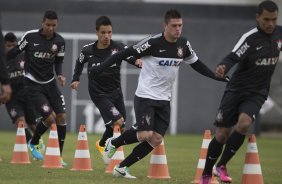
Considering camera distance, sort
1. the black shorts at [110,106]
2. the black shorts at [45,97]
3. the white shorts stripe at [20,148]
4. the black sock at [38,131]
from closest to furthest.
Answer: the black shorts at [110,106] < the white shorts stripe at [20,148] < the black shorts at [45,97] < the black sock at [38,131]

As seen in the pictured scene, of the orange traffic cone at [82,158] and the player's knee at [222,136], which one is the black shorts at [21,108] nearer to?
the orange traffic cone at [82,158]

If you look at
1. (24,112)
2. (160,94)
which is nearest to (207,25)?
(24,112)

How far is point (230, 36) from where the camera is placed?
92.2 ft

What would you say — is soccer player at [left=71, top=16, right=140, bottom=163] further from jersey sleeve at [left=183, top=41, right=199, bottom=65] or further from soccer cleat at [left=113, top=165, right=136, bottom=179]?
jersey sleeve at [left=183, top=41, right=199, bottom=65]

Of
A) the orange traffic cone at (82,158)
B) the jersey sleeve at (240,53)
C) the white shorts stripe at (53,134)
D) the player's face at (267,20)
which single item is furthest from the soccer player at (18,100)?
the player's face at (267,20)

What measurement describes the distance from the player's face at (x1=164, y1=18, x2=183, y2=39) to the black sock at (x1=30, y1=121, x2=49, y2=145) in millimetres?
4142

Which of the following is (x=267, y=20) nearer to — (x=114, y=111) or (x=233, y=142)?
(x=233, y=142)

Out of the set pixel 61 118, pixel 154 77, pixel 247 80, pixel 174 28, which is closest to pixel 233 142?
pixel 247 80

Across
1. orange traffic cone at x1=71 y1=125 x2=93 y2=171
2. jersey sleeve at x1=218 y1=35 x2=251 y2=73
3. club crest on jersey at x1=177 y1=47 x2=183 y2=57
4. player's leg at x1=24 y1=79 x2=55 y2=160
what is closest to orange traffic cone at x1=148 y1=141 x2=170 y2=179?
orange traffic cone at x1=71 y1=125 x2=93 y2=171

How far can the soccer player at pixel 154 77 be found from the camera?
1231cm

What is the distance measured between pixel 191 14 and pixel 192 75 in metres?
1.93

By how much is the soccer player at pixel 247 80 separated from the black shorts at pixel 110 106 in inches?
143

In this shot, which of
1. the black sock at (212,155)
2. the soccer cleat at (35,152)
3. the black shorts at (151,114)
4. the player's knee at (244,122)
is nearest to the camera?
the player's knee at (244,122)

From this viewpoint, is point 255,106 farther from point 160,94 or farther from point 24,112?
point 24,112
